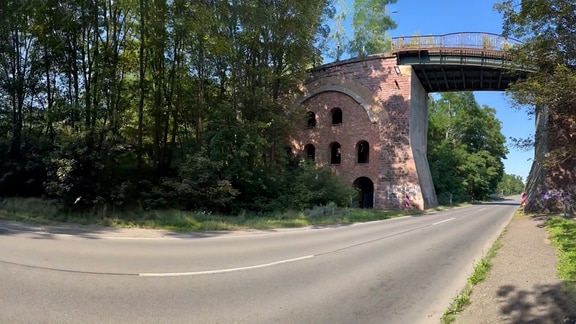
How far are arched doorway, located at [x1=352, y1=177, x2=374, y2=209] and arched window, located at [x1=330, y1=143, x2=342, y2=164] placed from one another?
291 centimetres

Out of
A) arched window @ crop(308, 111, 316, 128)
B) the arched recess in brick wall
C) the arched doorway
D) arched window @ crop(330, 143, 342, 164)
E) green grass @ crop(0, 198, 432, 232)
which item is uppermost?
the arched recess in brick wall

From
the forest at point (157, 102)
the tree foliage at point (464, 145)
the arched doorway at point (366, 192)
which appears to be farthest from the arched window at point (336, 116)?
the tree foliage at point (464, 145)

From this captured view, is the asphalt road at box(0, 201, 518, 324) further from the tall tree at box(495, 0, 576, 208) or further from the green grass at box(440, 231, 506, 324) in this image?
the tall tree at box(495, 0, 576, 208)

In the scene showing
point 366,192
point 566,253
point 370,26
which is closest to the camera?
point 566,253

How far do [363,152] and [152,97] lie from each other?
854 inches

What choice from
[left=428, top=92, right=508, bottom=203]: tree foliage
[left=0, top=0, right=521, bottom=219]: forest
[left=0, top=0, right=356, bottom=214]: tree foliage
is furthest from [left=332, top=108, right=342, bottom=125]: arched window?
[left=428, top=92, right=508, bottom=203]: tree foliage

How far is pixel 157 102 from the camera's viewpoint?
84.4 ft

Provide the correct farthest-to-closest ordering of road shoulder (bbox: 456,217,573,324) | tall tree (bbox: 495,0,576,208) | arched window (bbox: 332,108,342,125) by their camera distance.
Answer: arched window (bbox: 332,108,342,125)
tall tree (bbox: 495,0,576,208)
road shoulder (bbox: 456,217,573,324)

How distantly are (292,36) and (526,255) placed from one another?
22653mm

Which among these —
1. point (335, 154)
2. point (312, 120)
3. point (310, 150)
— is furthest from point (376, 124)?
point (310, 150)

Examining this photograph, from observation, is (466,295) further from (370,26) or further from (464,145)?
(464,145)

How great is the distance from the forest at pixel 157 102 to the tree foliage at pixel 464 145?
3114 cm

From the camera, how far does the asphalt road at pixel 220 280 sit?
17.4 feet

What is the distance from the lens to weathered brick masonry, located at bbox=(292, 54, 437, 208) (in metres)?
34.9
